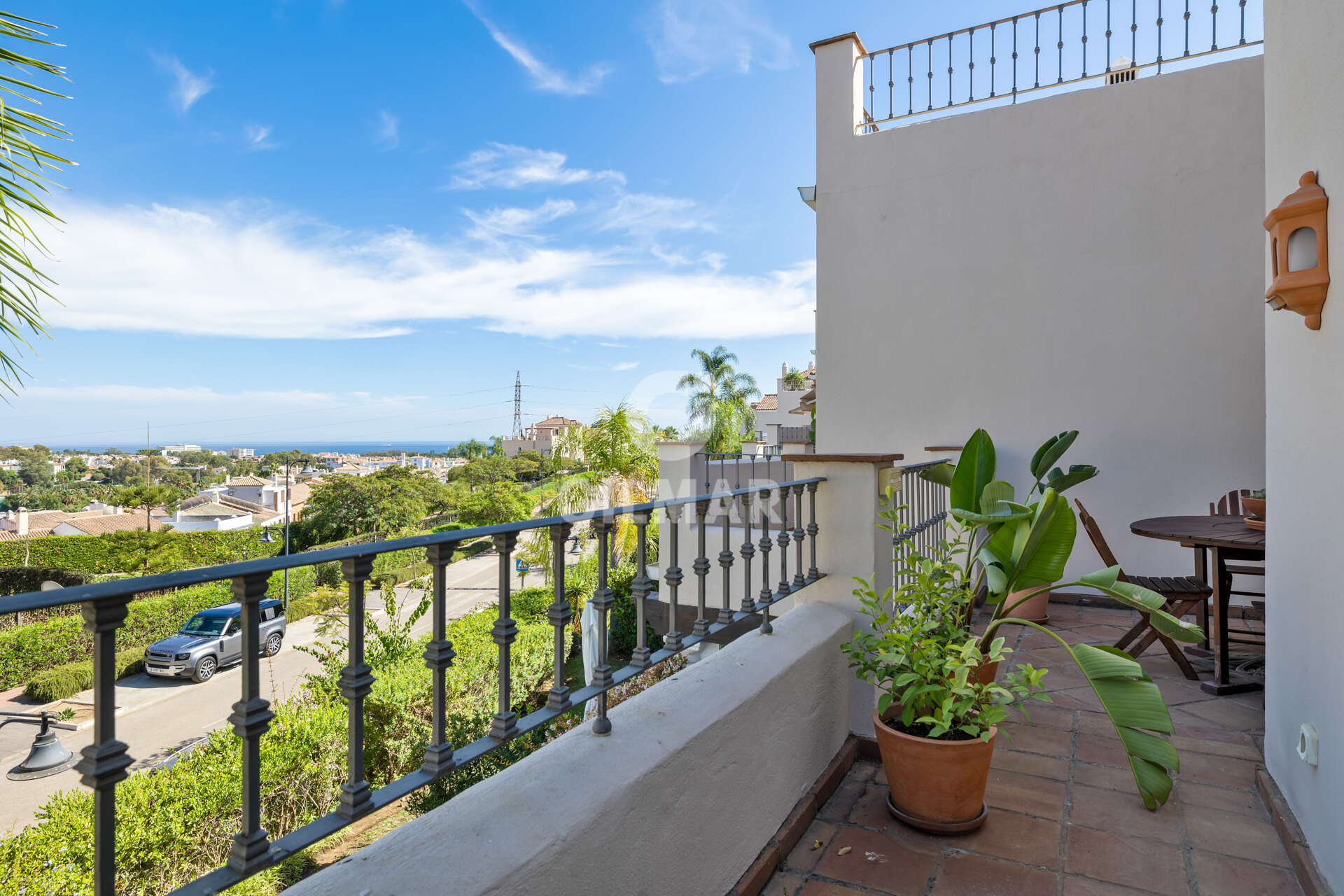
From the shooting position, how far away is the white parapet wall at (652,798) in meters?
1.15

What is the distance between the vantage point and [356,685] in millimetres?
1105

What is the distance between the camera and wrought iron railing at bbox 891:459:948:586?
3.31 metres

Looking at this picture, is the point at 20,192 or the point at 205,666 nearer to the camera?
the point at 20,192

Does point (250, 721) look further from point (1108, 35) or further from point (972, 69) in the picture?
point (1108, 35)

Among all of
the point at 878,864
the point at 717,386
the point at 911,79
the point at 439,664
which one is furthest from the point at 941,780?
the point at 717,386

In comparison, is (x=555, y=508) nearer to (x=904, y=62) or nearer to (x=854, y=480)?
(x=904, y=62)

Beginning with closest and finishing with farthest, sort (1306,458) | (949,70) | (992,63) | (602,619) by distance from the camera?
(602,619), (1306,458), (992,63), (949,70)

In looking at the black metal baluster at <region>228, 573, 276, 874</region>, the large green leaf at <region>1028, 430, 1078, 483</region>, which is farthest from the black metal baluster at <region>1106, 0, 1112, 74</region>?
the black metal baluster at <region>228, 573, 276, 874</region>

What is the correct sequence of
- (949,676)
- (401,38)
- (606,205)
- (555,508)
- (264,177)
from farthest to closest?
(264,177), (606,205), (401,38), (555,508), (949,676)

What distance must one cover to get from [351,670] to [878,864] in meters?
1.78

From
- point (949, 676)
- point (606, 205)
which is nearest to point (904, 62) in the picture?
point (949, 676)

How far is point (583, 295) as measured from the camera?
71250mm

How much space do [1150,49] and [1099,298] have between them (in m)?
2.07

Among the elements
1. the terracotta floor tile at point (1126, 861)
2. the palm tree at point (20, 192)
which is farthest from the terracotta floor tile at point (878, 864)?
the palm tree at point (20, 192)
